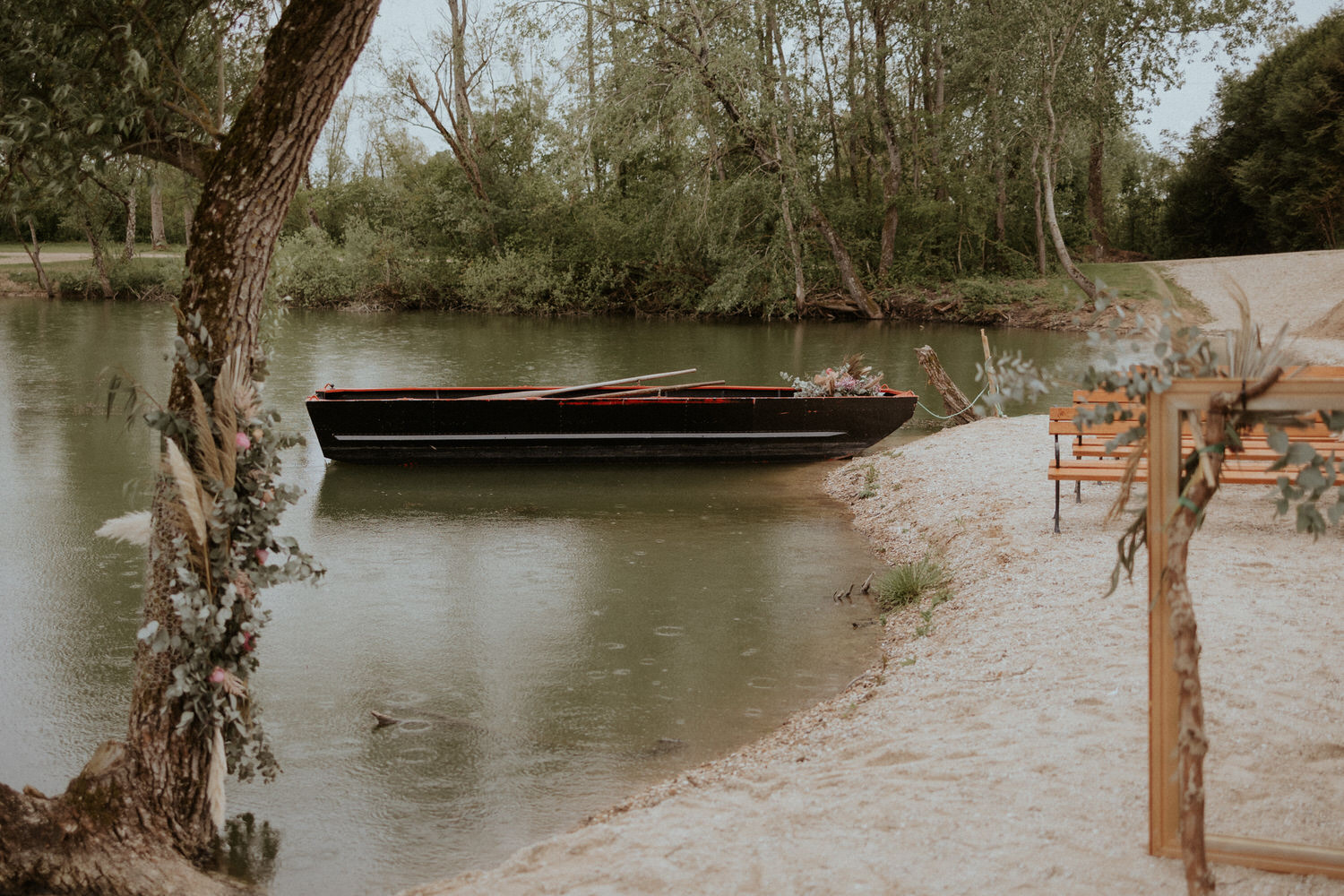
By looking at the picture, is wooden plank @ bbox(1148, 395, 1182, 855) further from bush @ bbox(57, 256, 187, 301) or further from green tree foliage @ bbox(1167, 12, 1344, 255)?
bush @ bbox(57, 256, 187, 301)

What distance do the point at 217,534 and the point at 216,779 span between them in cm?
98

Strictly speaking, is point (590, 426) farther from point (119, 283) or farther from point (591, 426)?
point (119, 283)

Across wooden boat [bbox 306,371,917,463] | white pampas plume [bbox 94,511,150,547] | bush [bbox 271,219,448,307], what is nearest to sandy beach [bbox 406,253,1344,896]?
white pampas plume [bbox 94,511,150,547]

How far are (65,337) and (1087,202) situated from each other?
101ft

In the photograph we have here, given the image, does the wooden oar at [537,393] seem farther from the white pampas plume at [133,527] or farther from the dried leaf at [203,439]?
the dried leaf at [203,439]

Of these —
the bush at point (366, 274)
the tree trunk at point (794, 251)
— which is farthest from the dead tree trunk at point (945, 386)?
the bush at point (366, 274)

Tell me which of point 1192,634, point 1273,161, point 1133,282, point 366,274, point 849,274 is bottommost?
point 1192,634

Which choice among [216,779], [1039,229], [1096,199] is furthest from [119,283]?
[216,779]

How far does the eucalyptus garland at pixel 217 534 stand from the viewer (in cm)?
385

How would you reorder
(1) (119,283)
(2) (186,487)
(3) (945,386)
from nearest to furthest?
1. (2) (186,487)
2. (3) (945,386)
3. (1) (119,283)

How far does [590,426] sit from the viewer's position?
503 inches

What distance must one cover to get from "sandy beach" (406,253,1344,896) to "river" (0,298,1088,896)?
22.3 inches

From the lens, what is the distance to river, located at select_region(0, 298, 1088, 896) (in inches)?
190

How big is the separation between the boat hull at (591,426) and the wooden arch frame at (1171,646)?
965 cm
